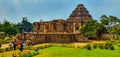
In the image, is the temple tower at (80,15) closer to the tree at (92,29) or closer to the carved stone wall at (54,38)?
the tree at (92,29)

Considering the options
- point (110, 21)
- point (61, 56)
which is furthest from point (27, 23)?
point (61, 56)

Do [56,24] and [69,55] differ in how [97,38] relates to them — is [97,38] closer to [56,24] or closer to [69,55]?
[56,24]

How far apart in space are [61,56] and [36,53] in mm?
2778

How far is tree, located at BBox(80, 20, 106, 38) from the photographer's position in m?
50.3

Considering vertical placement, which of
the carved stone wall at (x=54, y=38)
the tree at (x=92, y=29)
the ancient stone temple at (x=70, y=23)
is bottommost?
the carved stone wall at (x=54, y=38)

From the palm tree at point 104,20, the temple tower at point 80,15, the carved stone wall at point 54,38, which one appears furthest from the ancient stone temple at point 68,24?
the carved stone wall at point 54,38

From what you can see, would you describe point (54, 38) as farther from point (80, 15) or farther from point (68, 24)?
point (80, 15)

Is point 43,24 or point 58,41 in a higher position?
point 43,24

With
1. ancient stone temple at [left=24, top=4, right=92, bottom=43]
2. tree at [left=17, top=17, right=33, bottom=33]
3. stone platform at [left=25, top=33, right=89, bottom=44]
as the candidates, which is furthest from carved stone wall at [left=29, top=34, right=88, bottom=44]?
tree at [left=17, top=17, right=33, bottom=33]

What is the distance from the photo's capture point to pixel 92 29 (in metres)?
50.8

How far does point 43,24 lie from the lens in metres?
59.6

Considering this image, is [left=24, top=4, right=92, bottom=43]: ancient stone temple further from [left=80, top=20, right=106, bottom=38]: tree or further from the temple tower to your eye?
[left=80, top=20, right=106, bottom=38]: tree

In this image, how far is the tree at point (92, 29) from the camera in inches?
1980

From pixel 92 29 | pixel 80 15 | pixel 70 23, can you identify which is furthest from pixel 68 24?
pixel 92 29
